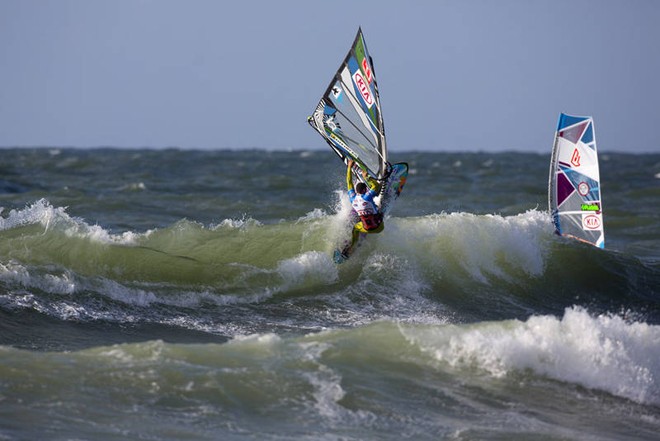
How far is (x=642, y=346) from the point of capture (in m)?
7.46

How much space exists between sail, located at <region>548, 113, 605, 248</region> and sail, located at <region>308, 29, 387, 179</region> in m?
1.89

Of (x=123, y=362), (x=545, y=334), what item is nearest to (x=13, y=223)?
(x=123, y=362)

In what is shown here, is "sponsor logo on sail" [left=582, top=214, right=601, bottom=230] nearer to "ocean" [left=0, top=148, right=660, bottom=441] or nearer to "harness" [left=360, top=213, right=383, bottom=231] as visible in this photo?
"ocean" [left=0, top=148, right=660, bottom=441]

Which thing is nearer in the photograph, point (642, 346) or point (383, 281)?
point (642, 346)

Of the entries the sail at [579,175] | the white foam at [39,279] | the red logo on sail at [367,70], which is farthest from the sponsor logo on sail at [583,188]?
the white foam at [39,279]

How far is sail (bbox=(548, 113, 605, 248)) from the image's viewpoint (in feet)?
31.9

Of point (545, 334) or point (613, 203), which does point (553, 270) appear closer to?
point (545, 334)

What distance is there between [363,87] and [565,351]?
14.2 feet

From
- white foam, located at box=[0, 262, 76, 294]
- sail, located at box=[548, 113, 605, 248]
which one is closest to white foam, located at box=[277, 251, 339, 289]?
white foam, located at box=[0, 262, 76, 294]

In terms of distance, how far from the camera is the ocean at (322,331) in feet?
19.8

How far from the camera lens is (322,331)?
27.2ft

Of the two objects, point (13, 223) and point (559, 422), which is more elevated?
point (13, 223)

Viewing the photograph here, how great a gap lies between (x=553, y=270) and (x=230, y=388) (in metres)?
6.82

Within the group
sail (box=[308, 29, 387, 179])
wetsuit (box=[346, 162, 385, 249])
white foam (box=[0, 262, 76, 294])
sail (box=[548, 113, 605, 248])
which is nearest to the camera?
white foam (box=[0, 262, 76, 294])
